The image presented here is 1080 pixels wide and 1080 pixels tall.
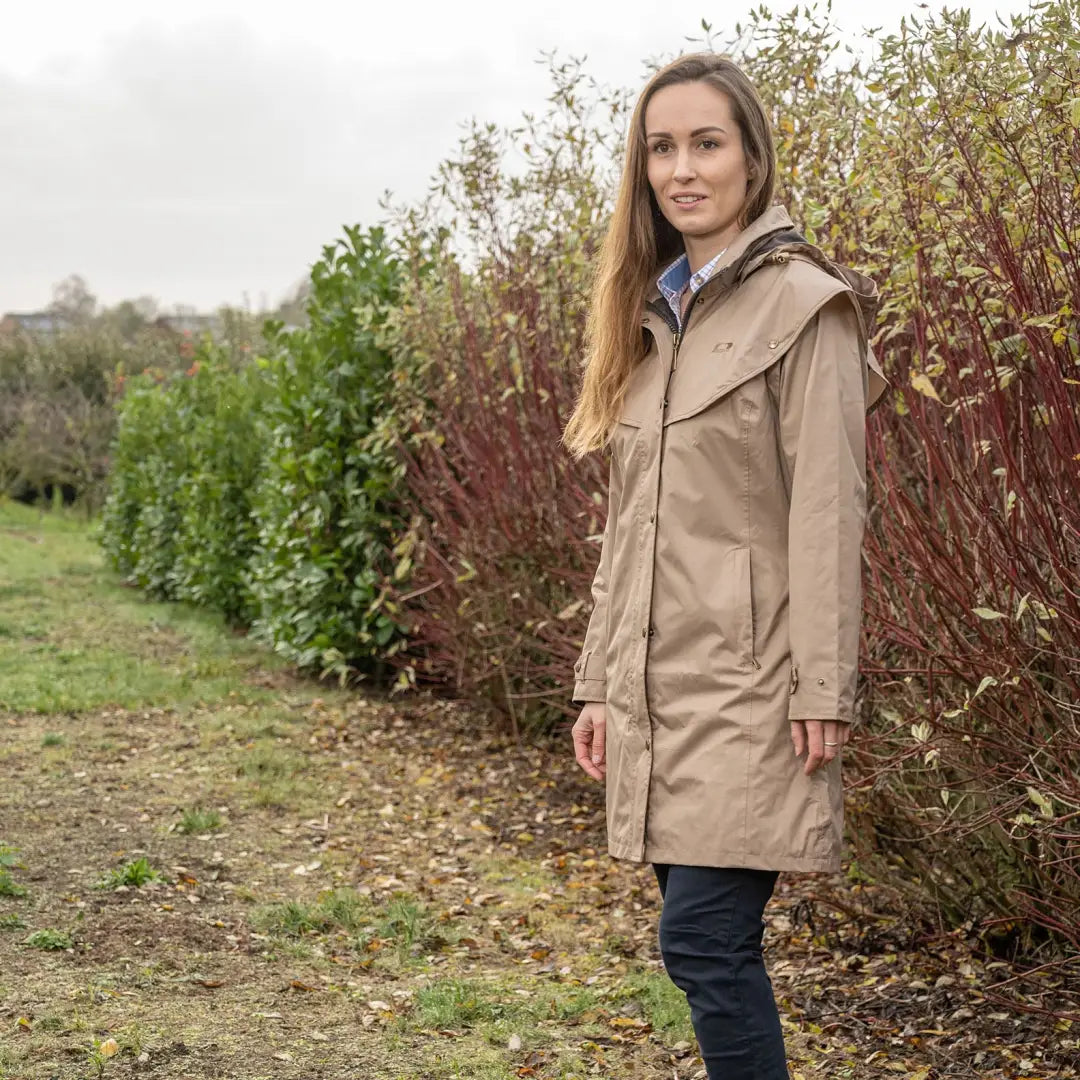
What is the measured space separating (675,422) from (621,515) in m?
0.22

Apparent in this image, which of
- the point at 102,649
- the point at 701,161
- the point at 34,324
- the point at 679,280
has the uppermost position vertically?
the point at 34,324

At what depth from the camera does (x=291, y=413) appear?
7738mm

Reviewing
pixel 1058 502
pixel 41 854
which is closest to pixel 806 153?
pixel 1058 502

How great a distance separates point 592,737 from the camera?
2570 millimetres

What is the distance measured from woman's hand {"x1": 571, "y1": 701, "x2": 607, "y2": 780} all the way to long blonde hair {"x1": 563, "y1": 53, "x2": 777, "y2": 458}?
1.79 ft

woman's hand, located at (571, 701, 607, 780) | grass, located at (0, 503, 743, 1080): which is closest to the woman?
woman's hand, located at (571, 701, 607, 780)

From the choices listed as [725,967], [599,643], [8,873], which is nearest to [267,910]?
[8,873]

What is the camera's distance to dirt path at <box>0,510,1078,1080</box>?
3.26 meters

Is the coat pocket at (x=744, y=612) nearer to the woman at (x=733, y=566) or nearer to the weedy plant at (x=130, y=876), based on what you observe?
the woman at (x=733, y=566)

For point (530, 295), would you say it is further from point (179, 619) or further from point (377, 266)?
point (179, 619)

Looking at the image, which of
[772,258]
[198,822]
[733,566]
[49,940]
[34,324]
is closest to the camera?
[733,566]

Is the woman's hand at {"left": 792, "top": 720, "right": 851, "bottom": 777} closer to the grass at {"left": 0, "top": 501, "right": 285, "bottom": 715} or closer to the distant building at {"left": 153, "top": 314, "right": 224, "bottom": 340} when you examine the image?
the grass at {"left": 0, "top": 501, "right": 285, "bottom": 715}

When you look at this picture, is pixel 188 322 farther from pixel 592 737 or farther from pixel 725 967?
pixel 725 967

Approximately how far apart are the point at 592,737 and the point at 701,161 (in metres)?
1.11
